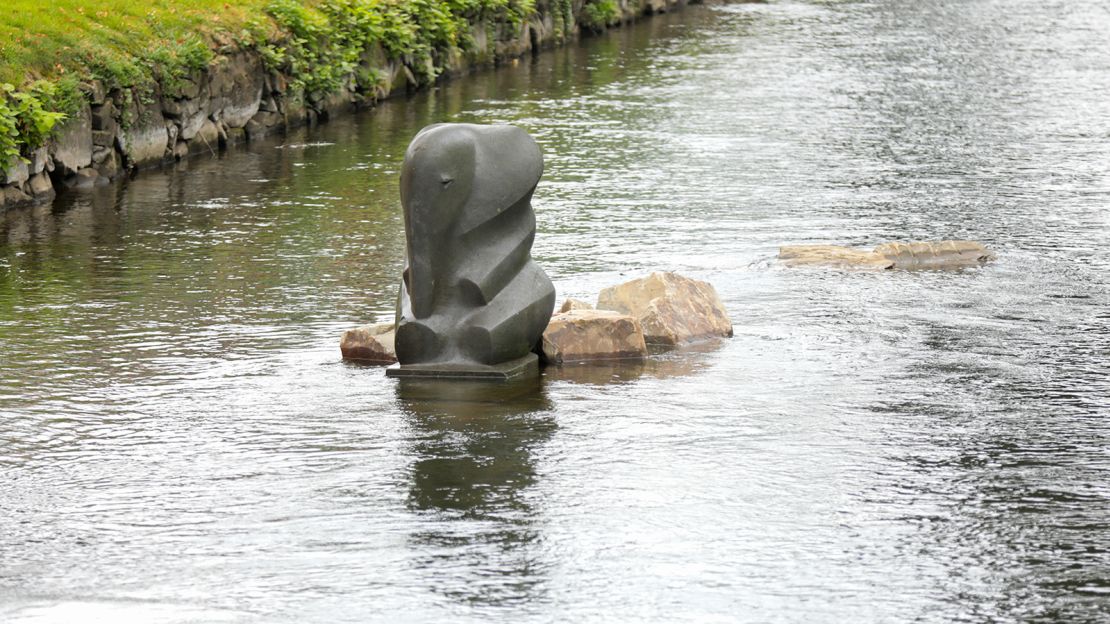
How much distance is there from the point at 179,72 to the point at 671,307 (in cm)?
1145

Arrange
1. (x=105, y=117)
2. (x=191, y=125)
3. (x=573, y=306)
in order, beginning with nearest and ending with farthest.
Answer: (x=573, y=306), (x=105, y=117), (x=191, y=125)

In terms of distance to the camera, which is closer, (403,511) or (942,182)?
(403,511)

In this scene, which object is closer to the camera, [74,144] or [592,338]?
[592,338]

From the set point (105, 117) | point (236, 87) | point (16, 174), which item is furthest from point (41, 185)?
point (236, 87)

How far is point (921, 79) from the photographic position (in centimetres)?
3167

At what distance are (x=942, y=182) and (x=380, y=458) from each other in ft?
41.6

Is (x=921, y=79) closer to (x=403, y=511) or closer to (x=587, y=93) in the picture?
(x=587, y=93)

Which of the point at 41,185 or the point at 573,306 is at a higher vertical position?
the point at 41,185

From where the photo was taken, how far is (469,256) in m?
11.8

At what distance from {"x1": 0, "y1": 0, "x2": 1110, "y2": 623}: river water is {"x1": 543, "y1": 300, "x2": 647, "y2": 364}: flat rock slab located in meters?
0.30

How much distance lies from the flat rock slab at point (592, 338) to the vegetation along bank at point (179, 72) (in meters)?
8.36

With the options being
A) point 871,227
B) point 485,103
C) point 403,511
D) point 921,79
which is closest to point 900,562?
point 403,511

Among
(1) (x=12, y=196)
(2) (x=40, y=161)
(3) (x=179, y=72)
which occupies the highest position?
(3) (x=179, y=72)

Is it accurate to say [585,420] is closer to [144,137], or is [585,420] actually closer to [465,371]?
[465,371]
